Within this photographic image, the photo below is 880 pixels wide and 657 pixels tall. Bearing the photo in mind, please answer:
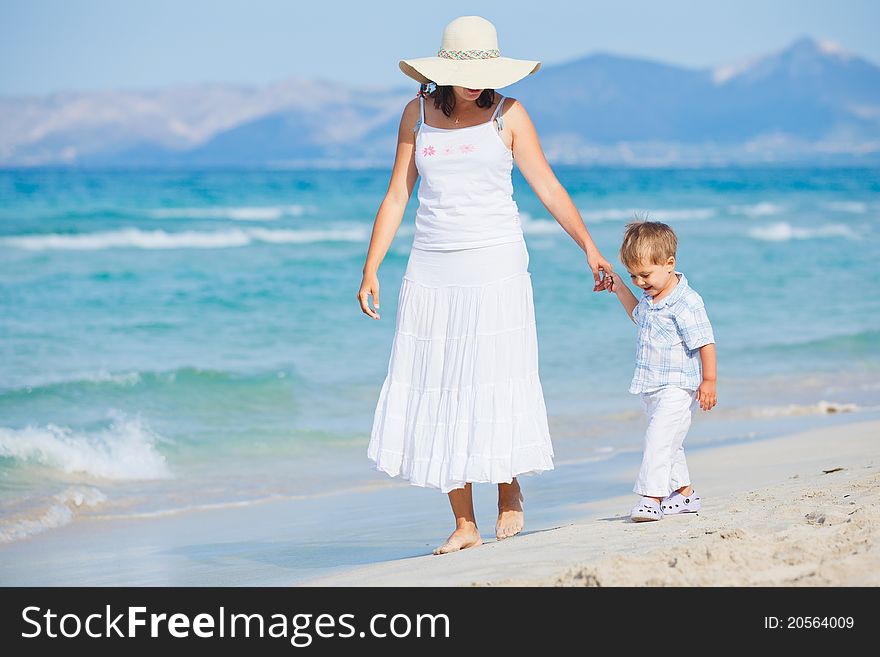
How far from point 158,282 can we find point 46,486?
30.9 ft

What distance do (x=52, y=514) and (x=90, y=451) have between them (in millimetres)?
1169

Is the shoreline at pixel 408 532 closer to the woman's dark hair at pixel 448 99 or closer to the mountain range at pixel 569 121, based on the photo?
the woman's dark hair at pixel 448 99

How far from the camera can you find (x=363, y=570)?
154 inches

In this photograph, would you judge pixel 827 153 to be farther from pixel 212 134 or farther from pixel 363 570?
pixel 363 570

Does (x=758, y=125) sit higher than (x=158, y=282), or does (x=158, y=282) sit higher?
(x=758, y=125)

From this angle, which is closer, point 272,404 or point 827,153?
point 272,404

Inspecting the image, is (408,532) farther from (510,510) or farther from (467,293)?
(467,293)

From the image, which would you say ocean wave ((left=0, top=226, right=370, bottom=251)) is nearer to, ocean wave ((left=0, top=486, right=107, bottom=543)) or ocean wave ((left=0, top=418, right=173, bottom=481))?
ocean wave ((left=0, top=418, right=173, bottom=481))

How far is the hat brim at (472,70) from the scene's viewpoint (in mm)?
3851

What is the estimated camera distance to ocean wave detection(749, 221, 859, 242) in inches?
901

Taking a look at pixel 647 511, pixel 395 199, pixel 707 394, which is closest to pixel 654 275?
pixel 707 394

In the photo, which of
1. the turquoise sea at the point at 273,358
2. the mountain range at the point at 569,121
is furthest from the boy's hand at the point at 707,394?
the mountain range at the point at 569,121

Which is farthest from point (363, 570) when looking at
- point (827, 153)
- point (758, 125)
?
point (758, 125)

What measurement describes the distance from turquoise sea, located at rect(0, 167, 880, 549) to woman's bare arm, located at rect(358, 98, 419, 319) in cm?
191
